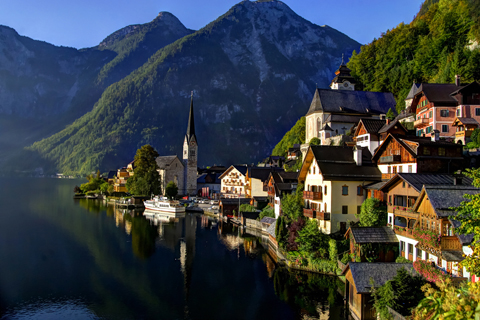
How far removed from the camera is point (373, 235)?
29.0 metres

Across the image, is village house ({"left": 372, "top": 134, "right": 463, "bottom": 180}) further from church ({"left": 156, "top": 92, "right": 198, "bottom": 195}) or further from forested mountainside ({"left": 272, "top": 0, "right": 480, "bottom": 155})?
church ({"left": 156, "top": 92, "right": 198, "bottom": 195})

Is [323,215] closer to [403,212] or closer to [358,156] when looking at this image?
[358,156]

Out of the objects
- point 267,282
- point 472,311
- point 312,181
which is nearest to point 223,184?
point 312,181

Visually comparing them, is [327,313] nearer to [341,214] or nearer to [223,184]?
[341,214]

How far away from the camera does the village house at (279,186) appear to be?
51981 mm

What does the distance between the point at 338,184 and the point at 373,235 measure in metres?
7.45

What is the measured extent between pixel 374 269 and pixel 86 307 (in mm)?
20594

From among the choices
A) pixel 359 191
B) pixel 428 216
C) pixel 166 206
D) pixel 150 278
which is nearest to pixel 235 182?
pixel 166 206

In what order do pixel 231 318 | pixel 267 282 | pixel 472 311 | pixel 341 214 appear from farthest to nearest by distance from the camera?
pixel 341 214, pixel 267 282, pixel 231 318, pixel 472 311

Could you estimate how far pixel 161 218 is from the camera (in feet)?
235

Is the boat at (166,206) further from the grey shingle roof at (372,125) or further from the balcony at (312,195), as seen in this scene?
the grey shingle roof at (372,125)

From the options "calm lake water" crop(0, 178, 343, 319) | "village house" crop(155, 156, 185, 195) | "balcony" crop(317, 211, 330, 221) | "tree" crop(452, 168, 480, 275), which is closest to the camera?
"tree" crop(452, 168, 480, 275)

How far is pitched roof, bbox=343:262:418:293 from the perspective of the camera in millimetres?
23266

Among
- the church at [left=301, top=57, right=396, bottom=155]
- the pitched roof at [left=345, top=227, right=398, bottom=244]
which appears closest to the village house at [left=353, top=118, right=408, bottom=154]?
the pitched roof at [left=345, top=227, right=398, bottom=244]
